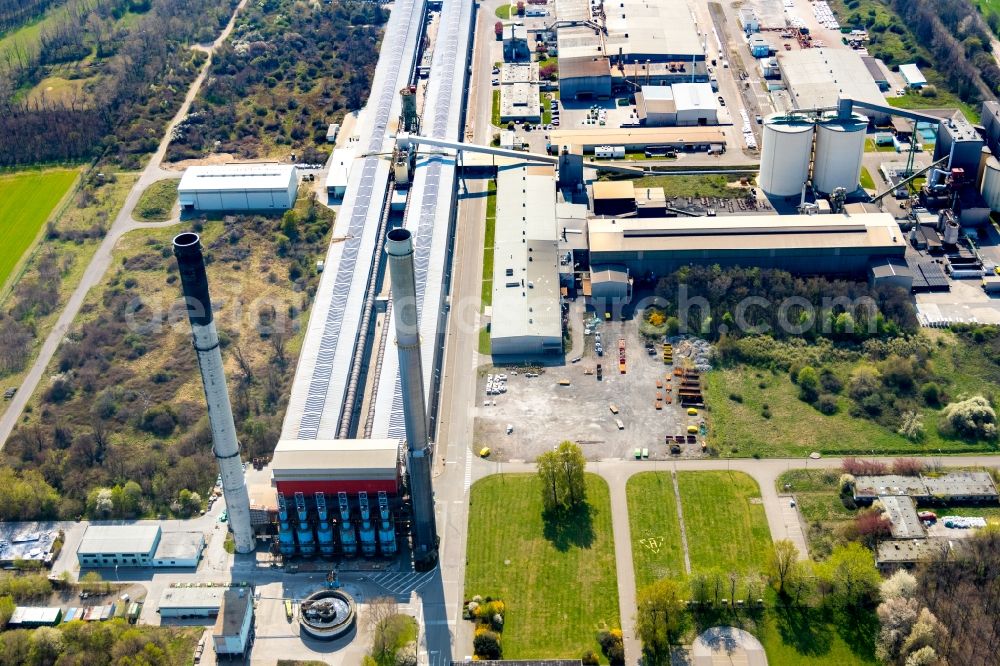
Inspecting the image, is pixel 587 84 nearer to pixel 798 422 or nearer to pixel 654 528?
pixel 798 422

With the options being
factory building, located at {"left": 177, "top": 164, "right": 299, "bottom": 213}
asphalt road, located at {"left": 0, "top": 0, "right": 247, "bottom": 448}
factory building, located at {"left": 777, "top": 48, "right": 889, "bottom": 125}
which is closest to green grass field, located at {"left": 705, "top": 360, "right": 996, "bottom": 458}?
factory building, located at {"left": 777, "top": 48, "right": 889, "bottom": 125}

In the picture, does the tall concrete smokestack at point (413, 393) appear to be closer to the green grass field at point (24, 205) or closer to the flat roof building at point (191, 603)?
the flat roof building at point (191, 603)

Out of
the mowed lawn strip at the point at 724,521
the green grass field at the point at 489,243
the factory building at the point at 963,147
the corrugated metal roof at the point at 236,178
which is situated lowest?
the mowed lawn strip at the point at 724,521

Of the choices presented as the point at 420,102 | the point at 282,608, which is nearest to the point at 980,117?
the point at 420,102

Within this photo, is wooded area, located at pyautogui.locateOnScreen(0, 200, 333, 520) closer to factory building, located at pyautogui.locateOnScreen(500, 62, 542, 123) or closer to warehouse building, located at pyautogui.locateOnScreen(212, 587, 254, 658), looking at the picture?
warehouse building, located at pyautogui.locateOnScreen(212, 587, 254, 658)

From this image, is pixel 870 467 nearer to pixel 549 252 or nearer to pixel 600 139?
pixel 549 252

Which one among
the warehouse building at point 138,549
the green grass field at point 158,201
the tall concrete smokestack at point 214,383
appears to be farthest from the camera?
the green grass field at point 158,201

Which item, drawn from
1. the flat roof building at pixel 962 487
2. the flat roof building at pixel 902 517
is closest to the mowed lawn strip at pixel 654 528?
the flat roof building at pixel 902 517
